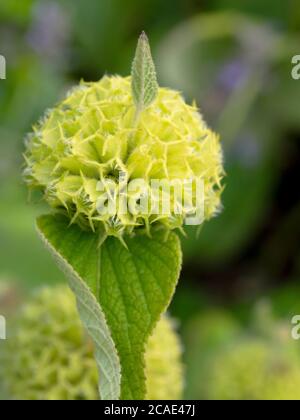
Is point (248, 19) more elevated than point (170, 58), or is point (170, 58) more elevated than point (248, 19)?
point (248, 19)

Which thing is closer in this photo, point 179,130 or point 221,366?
point 179,130

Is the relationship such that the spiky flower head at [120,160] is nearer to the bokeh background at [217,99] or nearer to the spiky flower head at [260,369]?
the spiky flower head at [260,369]

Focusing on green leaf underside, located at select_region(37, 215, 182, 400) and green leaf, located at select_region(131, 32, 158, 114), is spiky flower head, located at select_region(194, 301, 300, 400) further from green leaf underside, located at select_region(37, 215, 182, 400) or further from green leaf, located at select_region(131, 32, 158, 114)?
green leaf, located at select_region(131, 32, 158, 114)

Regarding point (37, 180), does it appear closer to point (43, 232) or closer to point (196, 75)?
point (43, 232)

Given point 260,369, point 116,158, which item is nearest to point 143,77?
point 116,158
